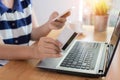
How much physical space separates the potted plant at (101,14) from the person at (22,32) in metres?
0.27

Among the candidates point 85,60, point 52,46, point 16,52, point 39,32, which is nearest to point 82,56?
point 85,60

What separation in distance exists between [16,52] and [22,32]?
0.30 m

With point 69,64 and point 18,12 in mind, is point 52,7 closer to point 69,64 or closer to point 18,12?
point 18,12

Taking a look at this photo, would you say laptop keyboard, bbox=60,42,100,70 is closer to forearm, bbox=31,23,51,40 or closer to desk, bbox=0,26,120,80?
desk, bbox=0,26,120,80

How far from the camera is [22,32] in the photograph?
1.17 meters

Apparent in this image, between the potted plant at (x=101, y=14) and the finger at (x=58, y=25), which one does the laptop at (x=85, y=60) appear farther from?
the potted plant at (x=101, y=14)

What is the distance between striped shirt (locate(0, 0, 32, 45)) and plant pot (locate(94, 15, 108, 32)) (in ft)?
1.20

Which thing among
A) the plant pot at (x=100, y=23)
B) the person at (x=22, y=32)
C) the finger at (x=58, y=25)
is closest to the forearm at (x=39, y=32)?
the person at (x=22, y=32)

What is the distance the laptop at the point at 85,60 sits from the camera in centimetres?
Result: 74

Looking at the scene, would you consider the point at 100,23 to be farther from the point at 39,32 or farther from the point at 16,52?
the point at 16,52

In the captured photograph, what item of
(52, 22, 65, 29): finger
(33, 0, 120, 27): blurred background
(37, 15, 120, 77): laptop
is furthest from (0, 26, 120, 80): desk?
(33, 0, 120, 27): blurred background

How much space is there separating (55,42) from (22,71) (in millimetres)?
162

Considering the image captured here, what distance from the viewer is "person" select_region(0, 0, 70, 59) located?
805mm

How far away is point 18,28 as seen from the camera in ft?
3.77
